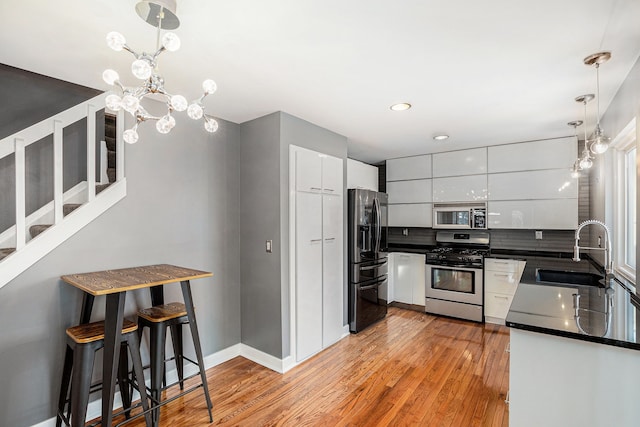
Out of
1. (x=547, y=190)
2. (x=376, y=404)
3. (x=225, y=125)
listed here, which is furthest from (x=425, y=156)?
(x=376, y=404)

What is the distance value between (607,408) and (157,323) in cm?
242

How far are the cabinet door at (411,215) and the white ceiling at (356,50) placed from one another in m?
2.04

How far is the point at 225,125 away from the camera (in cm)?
299

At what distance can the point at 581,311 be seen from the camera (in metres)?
1.55

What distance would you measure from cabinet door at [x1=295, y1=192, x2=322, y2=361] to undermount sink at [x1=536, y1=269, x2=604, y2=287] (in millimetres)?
1896

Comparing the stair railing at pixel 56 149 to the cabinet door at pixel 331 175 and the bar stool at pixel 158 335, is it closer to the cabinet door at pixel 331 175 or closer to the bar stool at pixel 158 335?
the bar stool at pixel 158 335

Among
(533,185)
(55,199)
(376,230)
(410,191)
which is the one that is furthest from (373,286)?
(55,199)

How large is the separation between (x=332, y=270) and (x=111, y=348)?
6.80ft

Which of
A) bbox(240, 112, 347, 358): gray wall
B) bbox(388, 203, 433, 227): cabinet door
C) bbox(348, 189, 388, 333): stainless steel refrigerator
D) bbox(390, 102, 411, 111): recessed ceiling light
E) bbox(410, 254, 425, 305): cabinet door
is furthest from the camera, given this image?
bbox(388, 203, 433, 227): cabinet door

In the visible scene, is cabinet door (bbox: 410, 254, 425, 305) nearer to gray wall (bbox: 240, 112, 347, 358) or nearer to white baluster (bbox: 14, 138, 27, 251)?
gray wall (bbox: 240, 112, 347, 358)

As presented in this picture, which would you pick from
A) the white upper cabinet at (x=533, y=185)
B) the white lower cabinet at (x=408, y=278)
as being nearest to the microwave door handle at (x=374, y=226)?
the white lower cabinet at (x=408, y=278)

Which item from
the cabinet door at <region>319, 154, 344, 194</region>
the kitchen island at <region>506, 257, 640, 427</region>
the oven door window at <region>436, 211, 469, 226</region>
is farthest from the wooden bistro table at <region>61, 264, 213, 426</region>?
the oven door window at <region>436, 211, 469, 226</region>

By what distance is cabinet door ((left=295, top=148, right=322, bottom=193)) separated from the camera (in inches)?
114

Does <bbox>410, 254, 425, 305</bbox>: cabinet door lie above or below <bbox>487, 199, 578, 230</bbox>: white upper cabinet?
below
